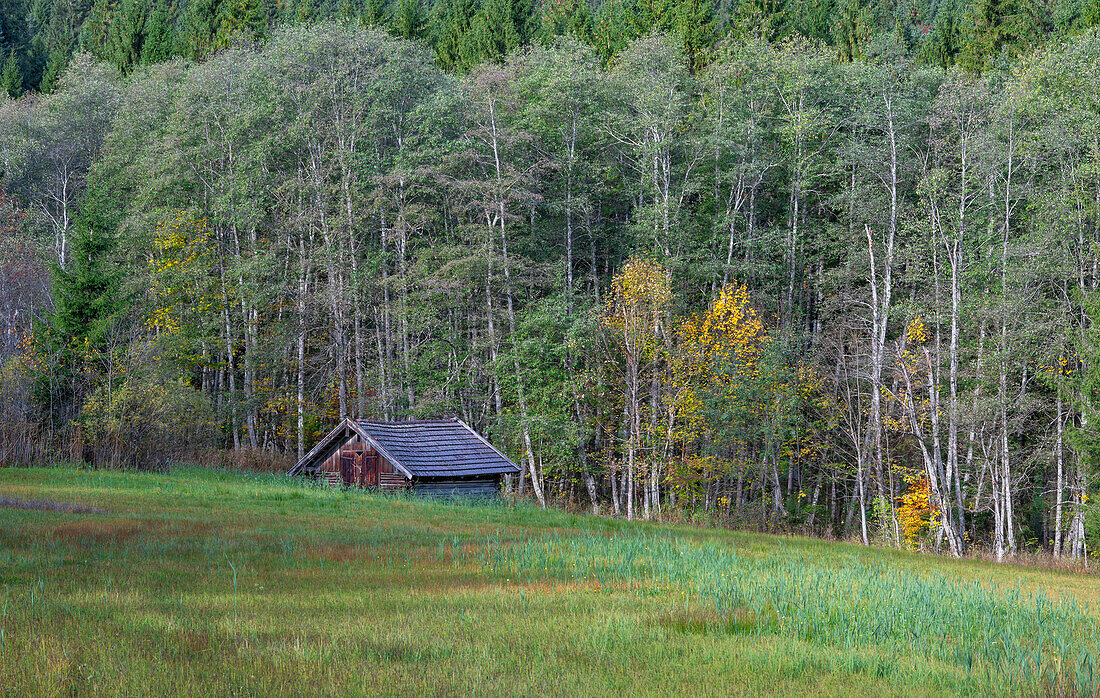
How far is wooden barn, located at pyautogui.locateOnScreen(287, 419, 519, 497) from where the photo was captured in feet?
99.4

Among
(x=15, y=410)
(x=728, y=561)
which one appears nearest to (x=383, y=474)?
(x=15, y=410)

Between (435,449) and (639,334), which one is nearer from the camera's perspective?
(435,449)

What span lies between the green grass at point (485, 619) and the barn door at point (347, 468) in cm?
1433

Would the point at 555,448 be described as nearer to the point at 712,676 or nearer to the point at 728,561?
the point at 728,561

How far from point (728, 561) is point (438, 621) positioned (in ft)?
20.7

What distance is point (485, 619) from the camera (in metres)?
9.51

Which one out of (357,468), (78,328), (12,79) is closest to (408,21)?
(12,79)

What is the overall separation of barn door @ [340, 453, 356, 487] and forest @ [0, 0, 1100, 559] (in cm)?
553

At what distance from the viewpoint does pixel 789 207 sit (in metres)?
40.4

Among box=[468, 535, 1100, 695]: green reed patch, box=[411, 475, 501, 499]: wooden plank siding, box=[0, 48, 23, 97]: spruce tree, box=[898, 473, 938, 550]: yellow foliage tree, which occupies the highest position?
box=[0, 48, 23, 97]: spruce tree

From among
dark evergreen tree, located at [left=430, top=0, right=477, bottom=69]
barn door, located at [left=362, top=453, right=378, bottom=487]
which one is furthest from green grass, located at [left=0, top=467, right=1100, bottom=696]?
dark evergreen tree, located at [left=430, top=0, right=477, bottom=69]

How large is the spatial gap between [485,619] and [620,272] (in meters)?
30.9

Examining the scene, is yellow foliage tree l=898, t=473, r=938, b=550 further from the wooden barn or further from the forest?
the wooden barn

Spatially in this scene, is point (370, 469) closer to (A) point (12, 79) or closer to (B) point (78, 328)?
(B) point (78, 328)
